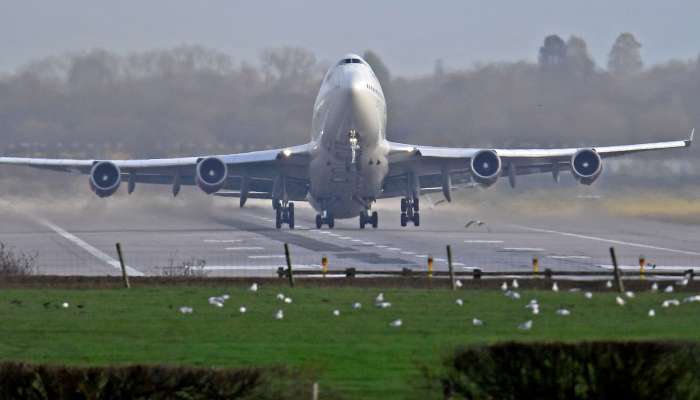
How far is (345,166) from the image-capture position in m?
55.4

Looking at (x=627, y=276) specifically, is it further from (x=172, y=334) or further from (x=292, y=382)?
(x=292, y=382)

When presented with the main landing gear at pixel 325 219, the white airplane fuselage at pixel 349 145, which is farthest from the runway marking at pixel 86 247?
the main landing gear at pixel 325 219

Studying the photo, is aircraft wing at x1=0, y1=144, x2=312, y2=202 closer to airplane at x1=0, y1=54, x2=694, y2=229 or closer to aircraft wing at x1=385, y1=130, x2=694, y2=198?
airplane at x1=0, y1=54, x2=694, y2=229

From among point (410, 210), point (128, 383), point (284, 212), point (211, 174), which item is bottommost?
point (128, 383)

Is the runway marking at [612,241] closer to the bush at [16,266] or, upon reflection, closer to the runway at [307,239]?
the runway at [307,239]

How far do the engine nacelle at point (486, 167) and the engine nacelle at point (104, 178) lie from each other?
13.8m

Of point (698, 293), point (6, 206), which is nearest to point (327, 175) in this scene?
point (6, 206)

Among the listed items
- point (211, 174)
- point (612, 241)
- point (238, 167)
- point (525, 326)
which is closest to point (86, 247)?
point (211, 174)

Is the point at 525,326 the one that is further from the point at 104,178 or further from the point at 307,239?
the point at 104,178

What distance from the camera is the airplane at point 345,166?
55812mm

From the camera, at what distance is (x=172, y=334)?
18.3 m

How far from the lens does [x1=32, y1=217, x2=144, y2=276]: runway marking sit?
126ft

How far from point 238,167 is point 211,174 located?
177 cm

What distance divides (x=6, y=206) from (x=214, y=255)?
21134mm
